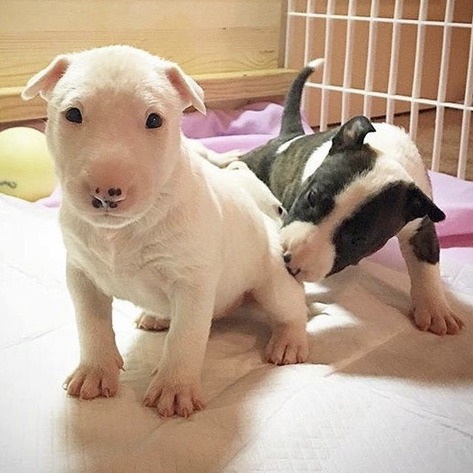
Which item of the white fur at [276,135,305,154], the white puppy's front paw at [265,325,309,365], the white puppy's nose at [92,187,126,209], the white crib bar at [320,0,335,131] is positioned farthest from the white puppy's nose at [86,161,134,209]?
the white crib bar at [320,0,335,131]

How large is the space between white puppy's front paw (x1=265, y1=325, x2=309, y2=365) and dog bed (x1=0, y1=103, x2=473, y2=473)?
0.02 meters

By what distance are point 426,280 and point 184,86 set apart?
643mm

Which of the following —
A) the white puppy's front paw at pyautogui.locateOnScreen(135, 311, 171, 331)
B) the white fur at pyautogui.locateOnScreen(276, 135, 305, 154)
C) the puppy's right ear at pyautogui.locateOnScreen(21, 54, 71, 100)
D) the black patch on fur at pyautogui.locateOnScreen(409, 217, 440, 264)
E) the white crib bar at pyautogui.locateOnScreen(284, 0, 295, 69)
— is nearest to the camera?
the puppy's right ear at pyautogui.locateOnScreen(21, 54, 71, 100)

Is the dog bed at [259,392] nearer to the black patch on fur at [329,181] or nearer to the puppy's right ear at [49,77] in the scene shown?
the black patch on fur at [329,181]

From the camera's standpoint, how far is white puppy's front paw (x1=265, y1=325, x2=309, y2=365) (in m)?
1.25

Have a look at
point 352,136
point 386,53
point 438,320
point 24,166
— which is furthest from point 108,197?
point 386,53

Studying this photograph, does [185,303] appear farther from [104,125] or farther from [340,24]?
[340,24]

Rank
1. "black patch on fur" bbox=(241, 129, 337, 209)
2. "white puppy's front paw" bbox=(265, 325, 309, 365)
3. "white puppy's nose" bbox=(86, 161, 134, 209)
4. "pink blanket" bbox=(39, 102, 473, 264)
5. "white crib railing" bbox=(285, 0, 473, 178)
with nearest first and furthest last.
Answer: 1. "white puppy's nose" bbox=(86, 161, 134, 209)
2. "white puppy's front paw" bbox=(265, 325, 309, 365)
3. "black patch on fur" bbox=(241, 129, 337, 209)
4. "pink blanket" bbox=(39, 102, 473, 264)
5. "white crib railing" bbox=(285, 0, 473, 178)

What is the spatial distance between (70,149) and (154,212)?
0.53 ft

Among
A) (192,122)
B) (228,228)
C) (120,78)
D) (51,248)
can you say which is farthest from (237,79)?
(120,78)

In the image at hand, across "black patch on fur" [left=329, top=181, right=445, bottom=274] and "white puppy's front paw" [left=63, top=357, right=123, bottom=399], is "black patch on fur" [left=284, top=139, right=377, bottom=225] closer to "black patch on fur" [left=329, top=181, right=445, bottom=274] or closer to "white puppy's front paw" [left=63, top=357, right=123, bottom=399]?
"black patch on fur" [left=329, top=181, right=445, bottom=274]

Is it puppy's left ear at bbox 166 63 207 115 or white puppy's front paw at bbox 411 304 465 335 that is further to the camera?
white puppy's front paw at bbox 411 304 465 335

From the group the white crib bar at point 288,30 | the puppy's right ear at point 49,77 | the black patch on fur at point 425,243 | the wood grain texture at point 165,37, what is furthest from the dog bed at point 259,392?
the white crib bar at point 288,30

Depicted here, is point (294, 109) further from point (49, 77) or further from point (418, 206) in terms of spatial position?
point (49, 77)
